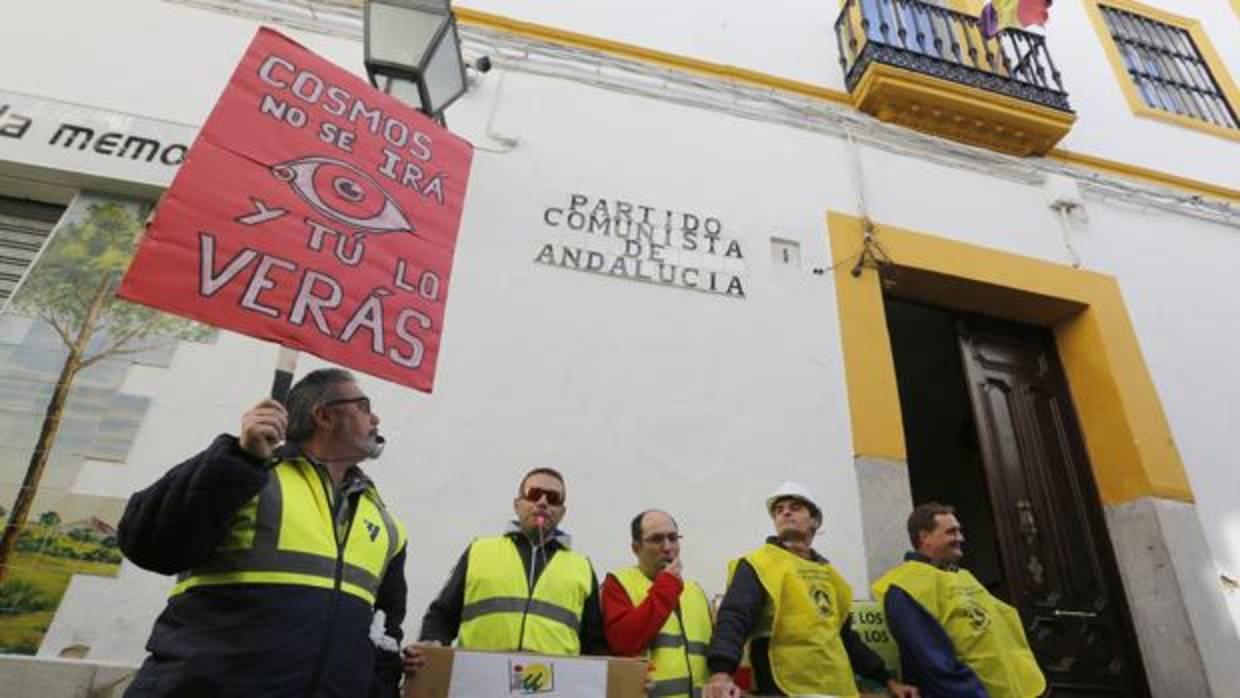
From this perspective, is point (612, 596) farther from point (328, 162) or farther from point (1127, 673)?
point (1127, 673)

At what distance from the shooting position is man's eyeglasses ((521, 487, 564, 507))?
111 inches

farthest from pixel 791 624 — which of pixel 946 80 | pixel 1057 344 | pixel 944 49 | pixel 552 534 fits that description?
pixel 944 49

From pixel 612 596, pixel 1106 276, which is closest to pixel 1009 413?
pixel 1106 276

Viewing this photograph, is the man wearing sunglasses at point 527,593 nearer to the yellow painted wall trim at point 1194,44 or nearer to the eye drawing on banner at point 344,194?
the eye drawing on banner at point 344,194

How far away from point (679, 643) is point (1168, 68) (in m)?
8.11

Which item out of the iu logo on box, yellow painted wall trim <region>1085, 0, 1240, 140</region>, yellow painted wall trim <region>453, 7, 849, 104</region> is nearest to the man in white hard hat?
the iu logo on box

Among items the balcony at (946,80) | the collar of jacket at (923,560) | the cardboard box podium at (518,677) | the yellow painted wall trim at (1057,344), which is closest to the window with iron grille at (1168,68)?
the balcony at (946,80)

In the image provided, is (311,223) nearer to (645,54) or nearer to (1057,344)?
(645,54)

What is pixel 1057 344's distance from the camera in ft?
18.4

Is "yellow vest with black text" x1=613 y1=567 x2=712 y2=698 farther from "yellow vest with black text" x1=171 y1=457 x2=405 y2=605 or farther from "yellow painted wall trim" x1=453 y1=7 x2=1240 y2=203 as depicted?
"yellow painted wall trim" x1=453 y1=7 x2=1240 y2=203

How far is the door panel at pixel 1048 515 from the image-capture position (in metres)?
4.48

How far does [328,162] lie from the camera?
2.53 metres

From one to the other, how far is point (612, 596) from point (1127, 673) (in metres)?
3.56

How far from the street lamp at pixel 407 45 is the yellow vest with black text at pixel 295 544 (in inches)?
74.8
